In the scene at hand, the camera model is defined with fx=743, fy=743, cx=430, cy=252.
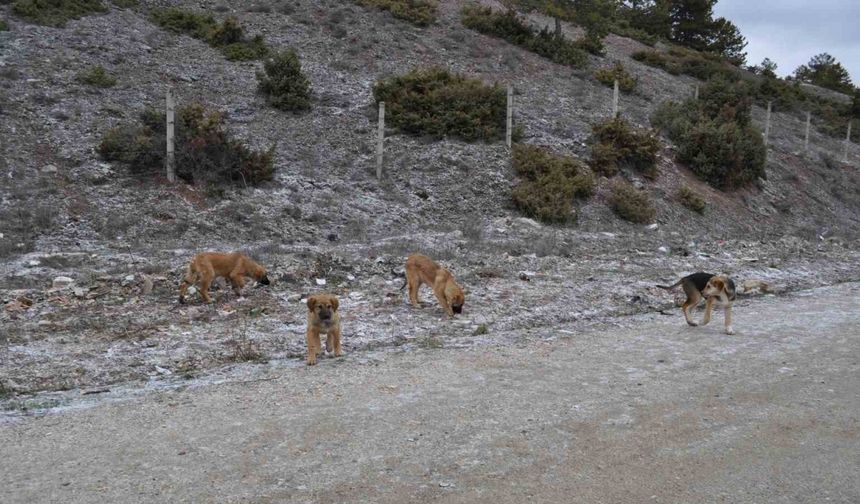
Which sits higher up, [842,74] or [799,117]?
[842,74]

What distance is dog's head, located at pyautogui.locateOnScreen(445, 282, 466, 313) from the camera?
10.1 m

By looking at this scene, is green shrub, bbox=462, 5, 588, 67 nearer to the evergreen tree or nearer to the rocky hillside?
the rocky hillside

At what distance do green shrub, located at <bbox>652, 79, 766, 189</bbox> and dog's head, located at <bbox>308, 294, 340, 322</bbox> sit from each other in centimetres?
1939

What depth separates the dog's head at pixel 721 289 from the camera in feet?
32.5

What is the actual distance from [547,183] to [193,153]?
895cm

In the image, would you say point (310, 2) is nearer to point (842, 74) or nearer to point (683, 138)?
point (683, 138)

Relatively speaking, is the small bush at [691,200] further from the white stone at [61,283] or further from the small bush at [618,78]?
the white stone at [61,283]

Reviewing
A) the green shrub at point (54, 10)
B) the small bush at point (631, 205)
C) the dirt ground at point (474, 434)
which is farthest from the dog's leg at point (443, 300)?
the green shrub at point (54, 10)

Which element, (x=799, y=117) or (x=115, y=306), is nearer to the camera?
(x=115, y=306)

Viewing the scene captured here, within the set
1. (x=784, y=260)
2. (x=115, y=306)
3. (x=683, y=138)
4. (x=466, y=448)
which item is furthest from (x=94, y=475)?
(x=683, y=138)

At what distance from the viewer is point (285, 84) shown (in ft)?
75.3

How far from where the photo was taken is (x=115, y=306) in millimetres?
9742

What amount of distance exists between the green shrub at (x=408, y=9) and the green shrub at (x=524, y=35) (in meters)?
1.95

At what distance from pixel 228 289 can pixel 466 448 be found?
653 cm
